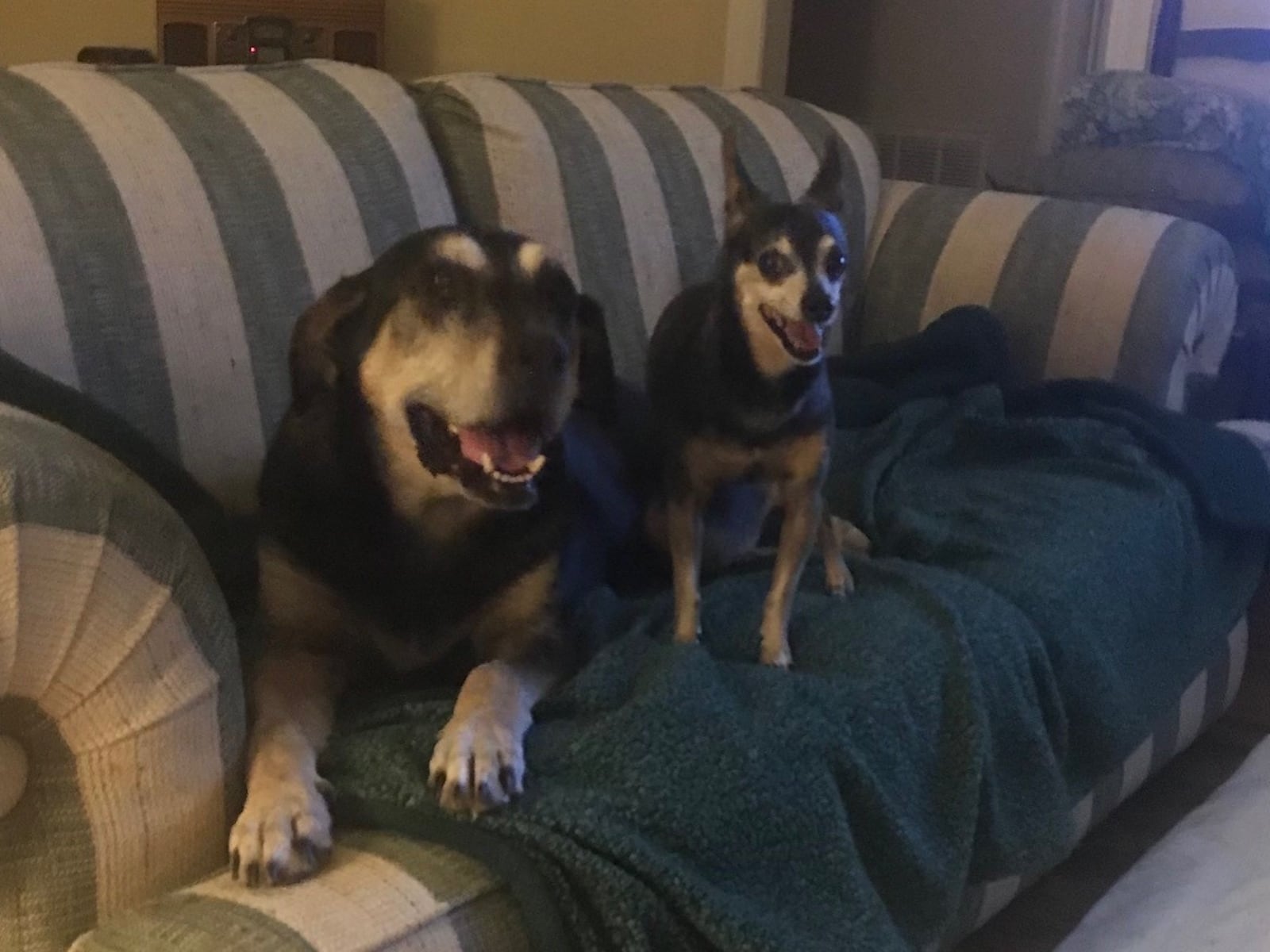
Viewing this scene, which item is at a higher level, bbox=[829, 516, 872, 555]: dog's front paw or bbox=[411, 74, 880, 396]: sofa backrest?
bbox=[411, 74, 880, 396]: sofa backrest

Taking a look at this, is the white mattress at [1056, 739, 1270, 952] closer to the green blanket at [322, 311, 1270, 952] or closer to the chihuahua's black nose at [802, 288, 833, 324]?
the green blanket at [322, 311, 1270, 952]

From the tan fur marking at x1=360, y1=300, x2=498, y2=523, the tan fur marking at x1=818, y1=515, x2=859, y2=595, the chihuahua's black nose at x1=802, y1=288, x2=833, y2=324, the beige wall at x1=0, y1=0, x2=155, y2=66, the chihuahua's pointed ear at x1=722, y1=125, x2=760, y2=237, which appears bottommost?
the tan fur marking at x1=818, y1=515, x2=859, y2=595

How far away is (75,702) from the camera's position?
1041 mm

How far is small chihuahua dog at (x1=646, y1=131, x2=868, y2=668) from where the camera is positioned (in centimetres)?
158

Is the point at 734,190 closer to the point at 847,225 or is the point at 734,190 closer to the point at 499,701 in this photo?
the point at 499,701

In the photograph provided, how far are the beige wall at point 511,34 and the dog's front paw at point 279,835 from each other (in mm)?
2864

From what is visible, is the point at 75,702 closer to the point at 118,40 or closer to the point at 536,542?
the point at 536,542

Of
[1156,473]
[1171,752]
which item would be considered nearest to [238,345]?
[1156,473]

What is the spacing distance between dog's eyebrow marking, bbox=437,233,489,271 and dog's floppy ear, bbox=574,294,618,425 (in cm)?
14

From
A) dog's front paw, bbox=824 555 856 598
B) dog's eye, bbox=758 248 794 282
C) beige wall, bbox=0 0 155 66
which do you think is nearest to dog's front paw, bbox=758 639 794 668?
dog's front paw, bbox=824 555 856 598

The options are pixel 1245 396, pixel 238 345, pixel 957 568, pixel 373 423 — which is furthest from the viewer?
pixel 1245 396

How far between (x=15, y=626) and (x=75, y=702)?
9cm

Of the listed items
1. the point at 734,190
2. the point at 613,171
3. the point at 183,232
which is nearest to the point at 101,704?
the point at 183,232

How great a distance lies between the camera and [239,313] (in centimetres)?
169
